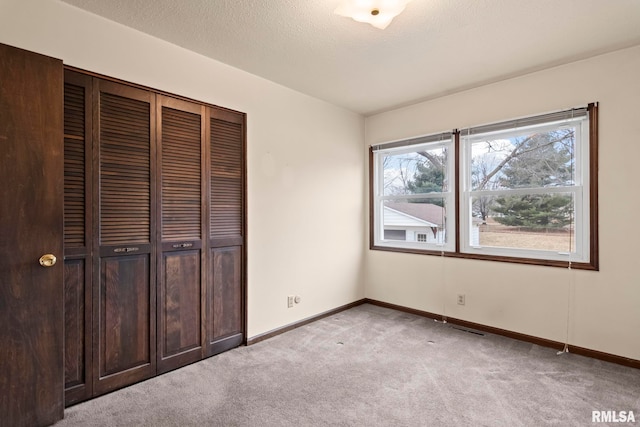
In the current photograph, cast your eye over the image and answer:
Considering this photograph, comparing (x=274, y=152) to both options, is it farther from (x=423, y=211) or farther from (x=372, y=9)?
(x=423, y=211)

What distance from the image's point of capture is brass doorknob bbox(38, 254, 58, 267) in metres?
1.80

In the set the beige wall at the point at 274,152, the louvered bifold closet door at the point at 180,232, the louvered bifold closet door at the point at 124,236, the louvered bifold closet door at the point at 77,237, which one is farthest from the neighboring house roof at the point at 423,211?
the louvered bifold closet door at the point at 77,237

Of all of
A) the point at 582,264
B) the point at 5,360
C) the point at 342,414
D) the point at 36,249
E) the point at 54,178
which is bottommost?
the point at 342,414

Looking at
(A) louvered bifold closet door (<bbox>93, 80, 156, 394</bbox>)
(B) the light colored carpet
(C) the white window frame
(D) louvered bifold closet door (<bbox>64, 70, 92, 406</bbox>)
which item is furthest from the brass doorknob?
(C) the white window frame

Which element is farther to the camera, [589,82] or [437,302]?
[437,302]

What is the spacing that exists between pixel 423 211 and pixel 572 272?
4.93 ft

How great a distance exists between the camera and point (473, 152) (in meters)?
3.46

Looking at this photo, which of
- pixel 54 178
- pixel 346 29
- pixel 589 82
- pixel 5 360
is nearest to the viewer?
pixel 5 360

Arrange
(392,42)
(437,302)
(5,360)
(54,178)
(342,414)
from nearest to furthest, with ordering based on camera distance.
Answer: (5,360) < (54,178) < (342,414) < (392,42) < (437,302)

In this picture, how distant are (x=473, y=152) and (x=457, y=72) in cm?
87

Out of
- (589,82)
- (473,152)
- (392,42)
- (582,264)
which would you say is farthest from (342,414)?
(589,82)

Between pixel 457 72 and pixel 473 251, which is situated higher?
pixel 457 72

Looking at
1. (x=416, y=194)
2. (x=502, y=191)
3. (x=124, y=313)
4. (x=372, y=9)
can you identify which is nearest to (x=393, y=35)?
(x=372, y=9)

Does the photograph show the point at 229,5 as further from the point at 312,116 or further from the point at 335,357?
the point at 335,357
